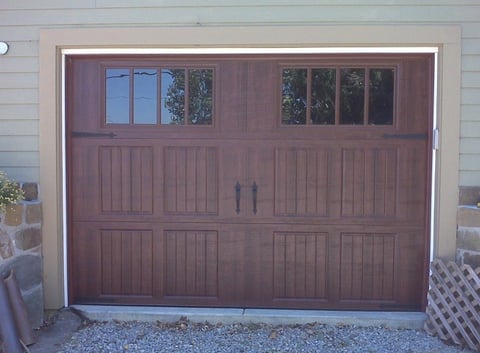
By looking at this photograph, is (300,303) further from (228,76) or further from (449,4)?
(449,4)

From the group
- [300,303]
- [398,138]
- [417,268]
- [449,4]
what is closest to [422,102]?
[398,138]

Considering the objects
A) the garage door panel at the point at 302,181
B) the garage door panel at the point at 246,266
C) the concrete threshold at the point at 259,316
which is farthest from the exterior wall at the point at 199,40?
the garage door panel at the point at 246,266

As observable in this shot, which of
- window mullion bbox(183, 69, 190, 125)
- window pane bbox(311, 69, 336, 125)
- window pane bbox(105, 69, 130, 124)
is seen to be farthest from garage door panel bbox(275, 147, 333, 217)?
window pane bbox(105, 69, 130, 124)

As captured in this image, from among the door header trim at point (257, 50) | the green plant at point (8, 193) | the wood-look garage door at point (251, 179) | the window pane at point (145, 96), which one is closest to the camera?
the green plant at point (8, 193)

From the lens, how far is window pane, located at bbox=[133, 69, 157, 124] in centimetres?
447

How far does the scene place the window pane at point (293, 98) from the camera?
14.5 feet

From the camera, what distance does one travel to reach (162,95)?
4469mm

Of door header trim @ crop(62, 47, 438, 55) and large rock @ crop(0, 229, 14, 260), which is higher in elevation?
door header trim @ crop(62, 47, 438, 55)

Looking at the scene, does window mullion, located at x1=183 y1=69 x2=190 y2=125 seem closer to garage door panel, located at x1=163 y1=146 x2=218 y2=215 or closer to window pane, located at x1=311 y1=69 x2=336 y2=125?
garage door panel, located at x1=163 y1=146 x2=218 y2=215

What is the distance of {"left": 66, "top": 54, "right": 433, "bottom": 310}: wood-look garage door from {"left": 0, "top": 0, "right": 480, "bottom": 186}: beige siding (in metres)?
0.29

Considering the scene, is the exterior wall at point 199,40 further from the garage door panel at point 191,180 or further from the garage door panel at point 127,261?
the garage door panel at point 191,180

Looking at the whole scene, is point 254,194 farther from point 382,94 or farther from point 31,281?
point 31,281

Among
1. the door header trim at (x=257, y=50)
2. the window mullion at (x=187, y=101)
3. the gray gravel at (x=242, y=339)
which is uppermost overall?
the door header trim at (x=257, y=50)

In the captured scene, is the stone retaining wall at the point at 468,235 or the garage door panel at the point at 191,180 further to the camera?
the garage door panel at the point at 191,180
